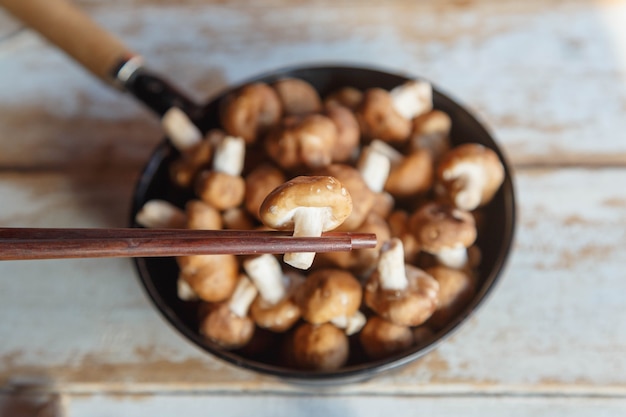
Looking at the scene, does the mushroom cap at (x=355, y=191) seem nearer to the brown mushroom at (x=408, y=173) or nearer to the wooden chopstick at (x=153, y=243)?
the brown mushroom at (x=408, y=173)

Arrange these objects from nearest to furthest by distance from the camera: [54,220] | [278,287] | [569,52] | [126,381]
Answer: [278,287] < [126,381] < [54,220] < [569,52]

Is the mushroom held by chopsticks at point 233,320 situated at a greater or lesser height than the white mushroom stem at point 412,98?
lesser

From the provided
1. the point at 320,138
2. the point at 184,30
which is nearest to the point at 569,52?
the point at 320,138

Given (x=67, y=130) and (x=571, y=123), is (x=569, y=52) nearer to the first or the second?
(x=571, y=123)

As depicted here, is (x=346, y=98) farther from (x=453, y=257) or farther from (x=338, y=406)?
(x=338, y=406)

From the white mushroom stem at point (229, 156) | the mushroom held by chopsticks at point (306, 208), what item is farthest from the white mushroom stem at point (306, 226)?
the white mushroom stem at point (229, 156)

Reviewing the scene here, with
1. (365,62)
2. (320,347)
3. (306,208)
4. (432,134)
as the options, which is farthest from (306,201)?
(365,62)
